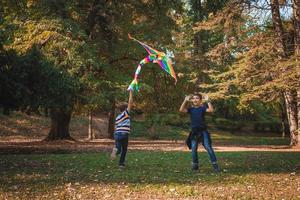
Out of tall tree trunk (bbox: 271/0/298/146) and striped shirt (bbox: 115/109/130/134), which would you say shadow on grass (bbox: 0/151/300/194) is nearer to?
striped shirt (bbox: 115/109/130/134)

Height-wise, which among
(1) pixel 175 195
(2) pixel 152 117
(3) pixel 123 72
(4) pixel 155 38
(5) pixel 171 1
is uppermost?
(5) pixel 171 1

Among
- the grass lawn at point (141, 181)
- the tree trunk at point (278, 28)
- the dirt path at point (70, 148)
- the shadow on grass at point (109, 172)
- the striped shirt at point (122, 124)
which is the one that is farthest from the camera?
the tree trunk at point (278, 28)

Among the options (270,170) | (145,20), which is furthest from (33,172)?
(145,20)

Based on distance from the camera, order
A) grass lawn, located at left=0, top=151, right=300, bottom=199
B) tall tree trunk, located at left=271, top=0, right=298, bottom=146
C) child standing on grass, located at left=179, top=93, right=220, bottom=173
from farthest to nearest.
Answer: tall tree trunk, located at left=271, top=0, right=298, bottom=146 < child standing on grass, located at left=179, top=93, right=220, bottom=173 < grass lawn, located at left=0, top=151, right=300, bottom=199

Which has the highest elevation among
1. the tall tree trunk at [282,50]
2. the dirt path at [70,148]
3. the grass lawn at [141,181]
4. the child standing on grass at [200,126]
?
the tall tree trunk at [282,50]

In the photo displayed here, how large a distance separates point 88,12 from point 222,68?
9.41 metres

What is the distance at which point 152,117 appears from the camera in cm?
3012

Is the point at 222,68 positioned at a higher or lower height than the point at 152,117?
higher

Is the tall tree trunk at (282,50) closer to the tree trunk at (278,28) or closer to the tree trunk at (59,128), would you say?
the tree trunk at (278,28)

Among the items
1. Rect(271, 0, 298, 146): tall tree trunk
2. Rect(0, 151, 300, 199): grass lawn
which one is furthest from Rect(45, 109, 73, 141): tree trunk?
Rect(0, 151, 300, 199): grass lawn

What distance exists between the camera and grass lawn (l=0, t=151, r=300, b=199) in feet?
26.2

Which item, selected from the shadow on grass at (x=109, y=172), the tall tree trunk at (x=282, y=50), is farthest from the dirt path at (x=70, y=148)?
the shadow on grass at (x=109, y=172)

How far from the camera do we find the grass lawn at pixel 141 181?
26.2ft

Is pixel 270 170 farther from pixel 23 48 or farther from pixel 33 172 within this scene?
pixel 23 48
